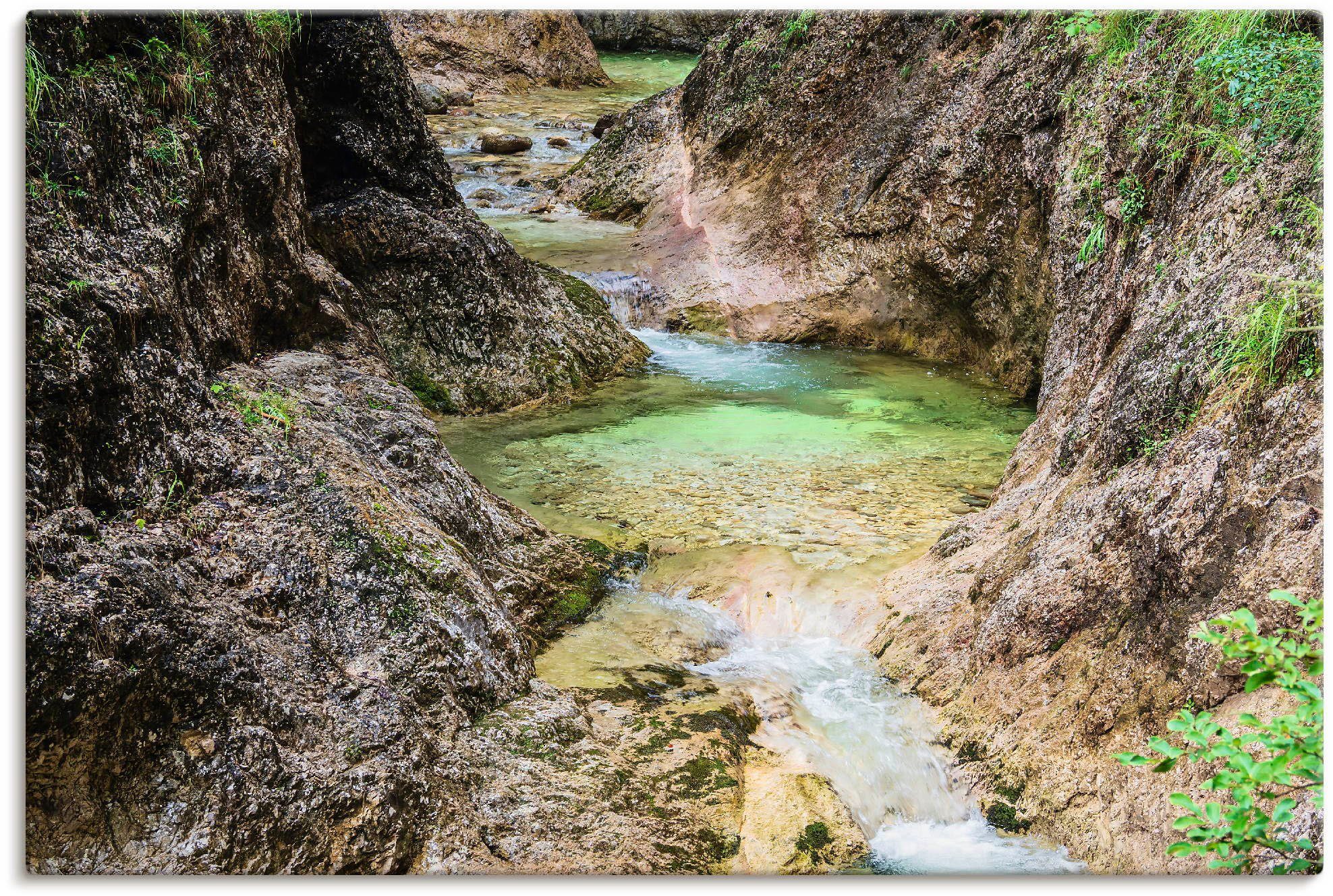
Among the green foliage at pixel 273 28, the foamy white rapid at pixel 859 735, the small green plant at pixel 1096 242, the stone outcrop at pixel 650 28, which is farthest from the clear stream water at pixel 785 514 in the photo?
the stone outcrop at pixel 650 28

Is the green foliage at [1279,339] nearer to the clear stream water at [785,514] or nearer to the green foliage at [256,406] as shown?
the clear stream water at [785,514]

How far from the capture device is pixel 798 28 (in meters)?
10.7

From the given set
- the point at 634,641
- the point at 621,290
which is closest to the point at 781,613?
the point at 634,641

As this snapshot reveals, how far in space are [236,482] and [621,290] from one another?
7.26 metres

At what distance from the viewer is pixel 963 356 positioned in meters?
9.32

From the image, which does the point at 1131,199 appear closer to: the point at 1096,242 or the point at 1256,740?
the point at 1096,242

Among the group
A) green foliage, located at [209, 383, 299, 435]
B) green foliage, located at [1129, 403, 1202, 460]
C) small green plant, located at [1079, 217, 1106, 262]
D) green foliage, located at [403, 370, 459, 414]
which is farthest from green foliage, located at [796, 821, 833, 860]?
green foliage, located at [403, 370, 459, 414]

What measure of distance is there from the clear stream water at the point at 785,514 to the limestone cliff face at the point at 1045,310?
0.24 m

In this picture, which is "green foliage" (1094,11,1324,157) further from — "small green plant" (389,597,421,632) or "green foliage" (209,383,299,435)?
"green foliage" (209,383,299,435)

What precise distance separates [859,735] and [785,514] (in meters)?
2.00

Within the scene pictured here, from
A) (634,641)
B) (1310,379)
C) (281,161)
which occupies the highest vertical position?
(281,161)

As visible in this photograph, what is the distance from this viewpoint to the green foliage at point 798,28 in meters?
Result: 10.6

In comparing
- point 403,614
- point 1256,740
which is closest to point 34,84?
point 403,614

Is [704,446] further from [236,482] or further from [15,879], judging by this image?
[15,879]
